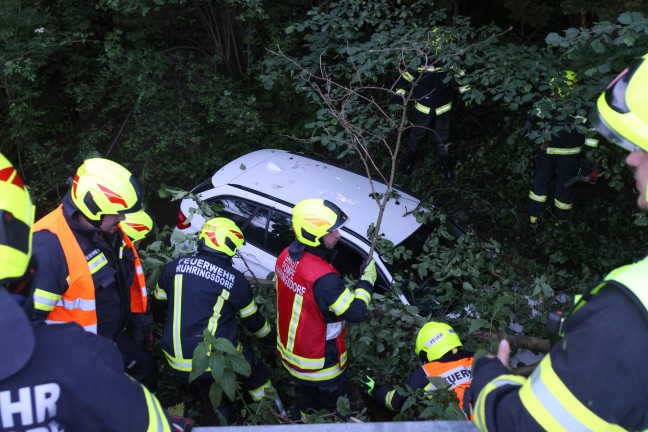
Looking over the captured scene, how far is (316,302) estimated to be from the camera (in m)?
3.60

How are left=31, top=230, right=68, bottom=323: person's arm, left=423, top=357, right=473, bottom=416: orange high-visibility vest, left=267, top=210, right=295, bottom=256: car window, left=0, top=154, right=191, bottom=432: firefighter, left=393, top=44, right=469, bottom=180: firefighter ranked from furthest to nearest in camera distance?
1. left=393, top=44, right=469, bottom=180: firefighter
2. left=267, top=210, right=295, bottom=256: car window
3. left=423, top=357, right=473, bottom=416: orange high-visibility vest
4. left=31, top=230, right=68, bottom=323: person's arm
5. left=0, top=154, right=191, bottom=432: firefighter

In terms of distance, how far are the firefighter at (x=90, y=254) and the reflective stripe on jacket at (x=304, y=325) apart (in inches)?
36.4

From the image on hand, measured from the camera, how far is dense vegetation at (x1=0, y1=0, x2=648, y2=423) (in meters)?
4.20

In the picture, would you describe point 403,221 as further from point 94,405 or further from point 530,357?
point 94,405

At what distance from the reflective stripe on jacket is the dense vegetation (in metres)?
0.32

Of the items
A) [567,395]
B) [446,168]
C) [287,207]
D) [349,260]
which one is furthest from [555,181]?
[567,395]

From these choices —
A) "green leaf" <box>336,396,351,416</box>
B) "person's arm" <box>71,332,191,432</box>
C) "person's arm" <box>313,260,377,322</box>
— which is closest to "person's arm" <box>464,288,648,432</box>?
"person's arm" <box>71,332,191,432</box>

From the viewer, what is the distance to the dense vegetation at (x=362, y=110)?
4.20 m

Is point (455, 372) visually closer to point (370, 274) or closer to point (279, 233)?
point (370, 274)

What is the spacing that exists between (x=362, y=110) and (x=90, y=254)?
→ 2.57 m

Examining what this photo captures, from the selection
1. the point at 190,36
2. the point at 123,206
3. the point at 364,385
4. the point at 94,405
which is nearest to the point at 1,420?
the point at 94,405

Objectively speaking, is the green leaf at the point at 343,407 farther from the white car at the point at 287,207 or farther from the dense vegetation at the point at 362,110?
the white car at the point at 287,207

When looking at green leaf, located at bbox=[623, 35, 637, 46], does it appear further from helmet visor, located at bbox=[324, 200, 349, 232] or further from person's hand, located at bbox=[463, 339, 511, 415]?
person's hand, located at bbox=[463, 339, 511, 415]

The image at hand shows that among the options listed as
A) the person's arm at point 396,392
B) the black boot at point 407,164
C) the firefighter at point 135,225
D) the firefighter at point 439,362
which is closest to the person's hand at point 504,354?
the firefighter at point 439,362
